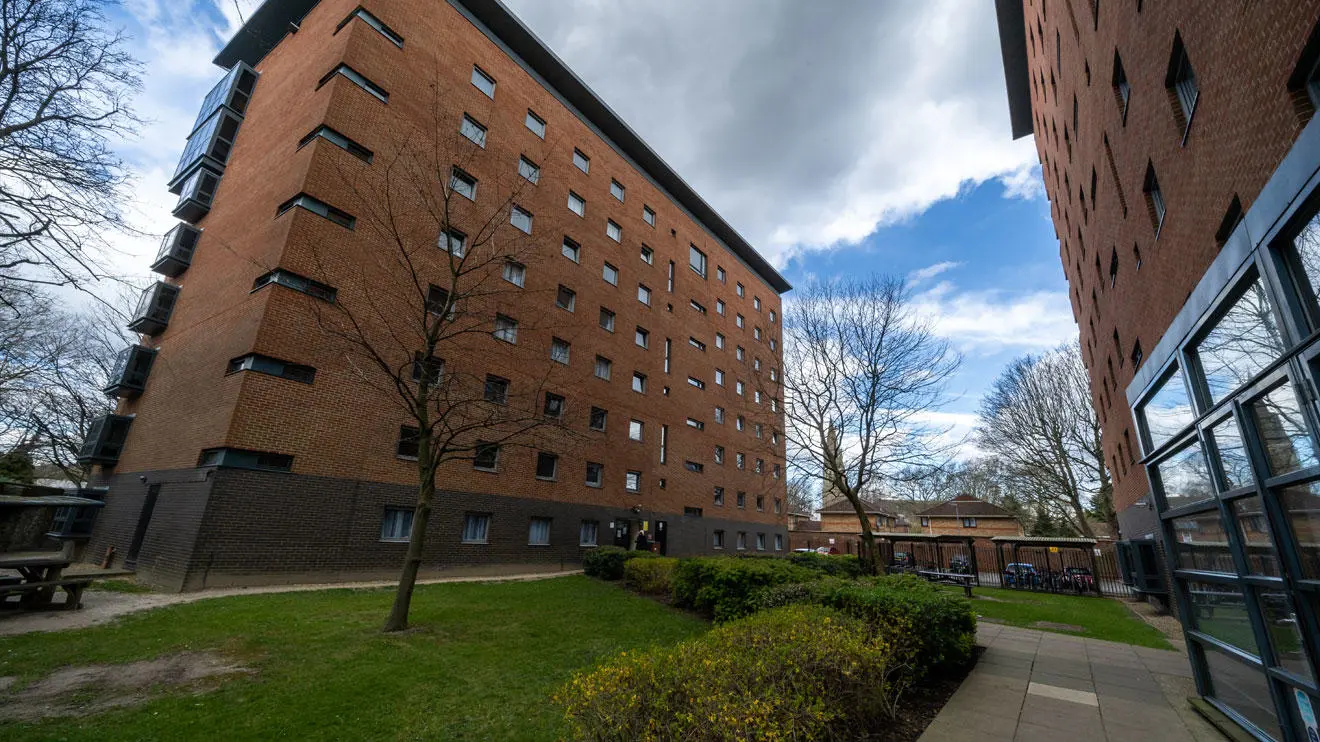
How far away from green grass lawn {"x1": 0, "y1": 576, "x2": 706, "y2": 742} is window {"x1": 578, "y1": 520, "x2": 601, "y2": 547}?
36.8 feet

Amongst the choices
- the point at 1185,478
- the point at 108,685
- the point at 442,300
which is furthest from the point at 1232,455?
the point at 442,300

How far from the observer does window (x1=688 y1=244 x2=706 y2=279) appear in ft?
117

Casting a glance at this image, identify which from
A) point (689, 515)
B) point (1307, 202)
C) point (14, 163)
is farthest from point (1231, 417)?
point (689, 515)

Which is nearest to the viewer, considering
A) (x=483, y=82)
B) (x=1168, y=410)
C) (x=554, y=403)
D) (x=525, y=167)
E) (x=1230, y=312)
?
(x=1230, y=312)

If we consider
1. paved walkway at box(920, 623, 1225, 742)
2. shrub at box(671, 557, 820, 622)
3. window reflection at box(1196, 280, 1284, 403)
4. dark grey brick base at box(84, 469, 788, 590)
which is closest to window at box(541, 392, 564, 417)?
dark grey brick base at box(84, 469, 788, 590)

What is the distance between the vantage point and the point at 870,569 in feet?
57.2

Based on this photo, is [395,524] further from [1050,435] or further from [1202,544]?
[1050,435]

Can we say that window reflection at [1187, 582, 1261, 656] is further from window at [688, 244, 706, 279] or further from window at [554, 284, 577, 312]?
window at [688, 244, 706, 279]

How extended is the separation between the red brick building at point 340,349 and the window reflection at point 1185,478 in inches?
375

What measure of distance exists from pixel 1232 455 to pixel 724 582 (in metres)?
7.53

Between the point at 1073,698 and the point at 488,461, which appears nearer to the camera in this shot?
the point at 1073,698

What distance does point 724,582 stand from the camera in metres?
10.0

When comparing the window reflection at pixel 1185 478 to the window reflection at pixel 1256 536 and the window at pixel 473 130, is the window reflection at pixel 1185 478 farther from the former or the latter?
the window at pixel 473 130

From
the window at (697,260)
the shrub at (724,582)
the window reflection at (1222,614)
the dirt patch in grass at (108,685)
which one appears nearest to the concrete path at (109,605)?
the dirt patch in grass at (108,685)
